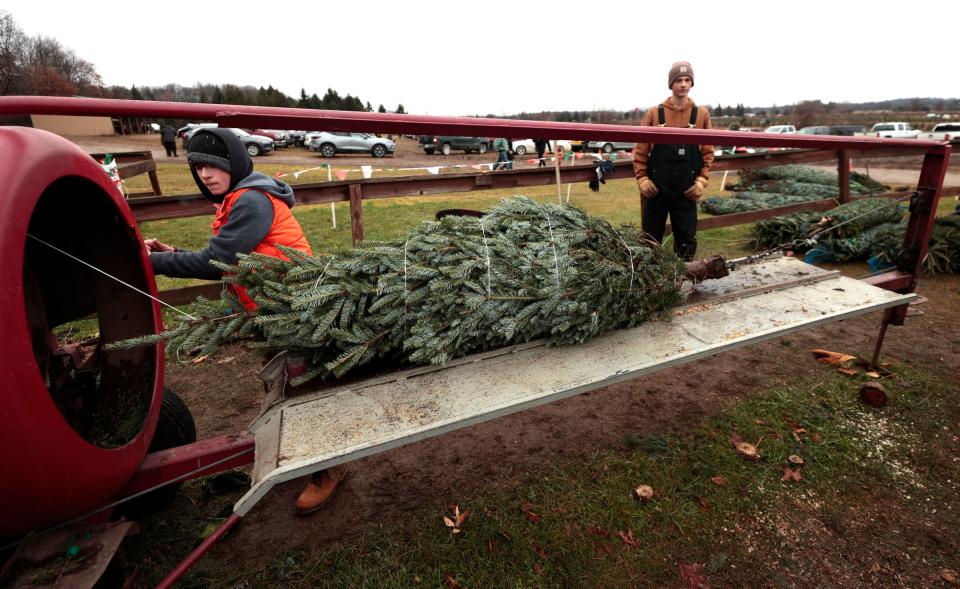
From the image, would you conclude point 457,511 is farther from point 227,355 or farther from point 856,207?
point 856,207

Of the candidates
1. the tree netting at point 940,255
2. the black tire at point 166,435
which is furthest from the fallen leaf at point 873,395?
the black tire at point 166,435

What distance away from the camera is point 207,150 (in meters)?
2.42

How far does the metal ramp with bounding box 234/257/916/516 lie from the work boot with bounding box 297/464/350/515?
806mm

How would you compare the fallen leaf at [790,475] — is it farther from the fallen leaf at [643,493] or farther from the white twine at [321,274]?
the white twine at [321,274]

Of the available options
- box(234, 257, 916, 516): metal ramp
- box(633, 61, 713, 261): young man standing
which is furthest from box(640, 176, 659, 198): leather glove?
box(234, 257, 916, 516): metal ramp

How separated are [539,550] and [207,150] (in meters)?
2.62

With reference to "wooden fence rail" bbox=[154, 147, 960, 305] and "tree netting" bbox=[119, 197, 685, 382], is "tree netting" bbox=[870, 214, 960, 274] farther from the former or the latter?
"tree netting" bbox=[119, 197, 685, 382]

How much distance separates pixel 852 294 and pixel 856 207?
469 centimetres

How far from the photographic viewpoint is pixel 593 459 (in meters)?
2.96

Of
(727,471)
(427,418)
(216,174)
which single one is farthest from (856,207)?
(216,174)

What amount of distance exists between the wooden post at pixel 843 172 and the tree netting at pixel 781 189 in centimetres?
205

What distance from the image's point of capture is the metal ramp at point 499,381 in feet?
5.78

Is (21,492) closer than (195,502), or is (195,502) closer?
(21,492)

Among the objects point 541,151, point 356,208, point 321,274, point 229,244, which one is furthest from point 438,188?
point 541,151
